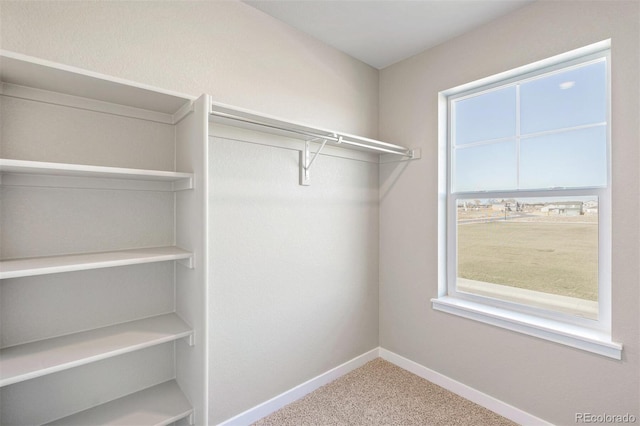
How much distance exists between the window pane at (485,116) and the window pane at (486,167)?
75 millimetres

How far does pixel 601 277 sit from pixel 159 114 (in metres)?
2.50

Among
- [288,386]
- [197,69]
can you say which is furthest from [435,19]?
[288,386]

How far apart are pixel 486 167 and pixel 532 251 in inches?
25.0

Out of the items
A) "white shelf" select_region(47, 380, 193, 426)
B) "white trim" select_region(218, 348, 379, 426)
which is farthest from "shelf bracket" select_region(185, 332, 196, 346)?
"white trim" select_region(218, 348, 379, 426)

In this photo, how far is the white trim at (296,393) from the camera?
180cm

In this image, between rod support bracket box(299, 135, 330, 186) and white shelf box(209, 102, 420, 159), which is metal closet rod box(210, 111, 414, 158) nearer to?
white shelf box(209, 102, 420, 159)

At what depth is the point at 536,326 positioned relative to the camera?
174 centimetres

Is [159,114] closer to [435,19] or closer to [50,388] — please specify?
[50,388]

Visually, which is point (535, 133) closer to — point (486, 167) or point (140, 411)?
point (486, 167)

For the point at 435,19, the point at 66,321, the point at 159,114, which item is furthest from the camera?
the point at 435,19

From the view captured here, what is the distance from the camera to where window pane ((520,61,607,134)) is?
Answer: 5.48 ft

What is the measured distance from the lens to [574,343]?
162 cm

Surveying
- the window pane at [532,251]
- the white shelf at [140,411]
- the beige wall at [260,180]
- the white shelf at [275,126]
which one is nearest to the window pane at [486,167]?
the window pane at [532,251]

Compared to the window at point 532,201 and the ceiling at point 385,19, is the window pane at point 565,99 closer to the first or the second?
the window at point 532,201
